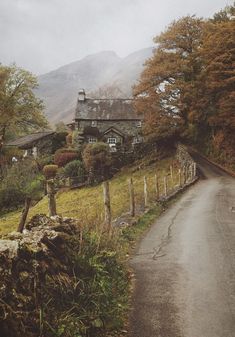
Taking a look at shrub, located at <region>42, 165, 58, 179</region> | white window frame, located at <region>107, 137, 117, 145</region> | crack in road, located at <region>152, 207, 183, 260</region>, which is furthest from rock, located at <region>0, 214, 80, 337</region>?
white window frame, located at <region>107, 137, 117, 145</region>

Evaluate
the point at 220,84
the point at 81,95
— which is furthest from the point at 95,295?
the point at 81,95

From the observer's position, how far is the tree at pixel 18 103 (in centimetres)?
4584

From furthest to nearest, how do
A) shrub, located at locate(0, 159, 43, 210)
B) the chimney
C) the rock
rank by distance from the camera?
1. the chimney
2. shrub, located at locate(0, 159, 43, 210)
3. the rock

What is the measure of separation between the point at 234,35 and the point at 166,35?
10262 mm

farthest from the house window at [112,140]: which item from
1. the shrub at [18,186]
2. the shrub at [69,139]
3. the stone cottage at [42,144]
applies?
→ the shrub at [18,186]

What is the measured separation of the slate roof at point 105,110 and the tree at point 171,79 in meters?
13.3

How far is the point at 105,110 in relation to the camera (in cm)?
5991

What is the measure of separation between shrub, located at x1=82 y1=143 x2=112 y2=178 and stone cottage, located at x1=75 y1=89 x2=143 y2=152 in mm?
11996

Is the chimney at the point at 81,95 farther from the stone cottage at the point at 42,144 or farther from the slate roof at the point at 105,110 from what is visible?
the stone cottage at the point at 42,144

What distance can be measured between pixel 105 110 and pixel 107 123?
2.49 metres

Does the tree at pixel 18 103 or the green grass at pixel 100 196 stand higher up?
the tree at pixel 18 103

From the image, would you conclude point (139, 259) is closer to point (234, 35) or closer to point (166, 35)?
point (234, 35)

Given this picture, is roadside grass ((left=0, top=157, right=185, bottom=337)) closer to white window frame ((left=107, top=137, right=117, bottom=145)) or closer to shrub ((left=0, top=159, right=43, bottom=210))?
shrub ((left=0, top=159, right=43, bottom=210))

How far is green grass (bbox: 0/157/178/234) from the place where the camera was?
85.6 feet
